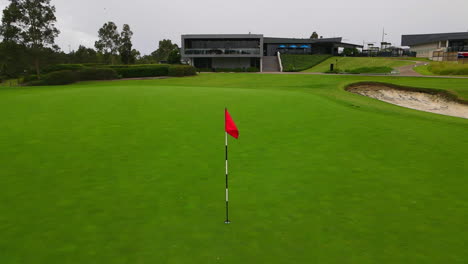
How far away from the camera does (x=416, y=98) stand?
29125 millimetres

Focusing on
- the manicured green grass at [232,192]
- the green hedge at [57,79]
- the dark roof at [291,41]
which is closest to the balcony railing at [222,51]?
the dark roof at [291,41]

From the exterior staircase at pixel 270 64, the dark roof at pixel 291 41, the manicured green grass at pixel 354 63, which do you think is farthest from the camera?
the dark roof at pixel 291 41

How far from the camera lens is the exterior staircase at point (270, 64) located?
74.1 m

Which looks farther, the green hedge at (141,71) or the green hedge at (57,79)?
the green hedge at (141,71)

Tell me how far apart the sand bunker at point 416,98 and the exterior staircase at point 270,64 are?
41.4 metres

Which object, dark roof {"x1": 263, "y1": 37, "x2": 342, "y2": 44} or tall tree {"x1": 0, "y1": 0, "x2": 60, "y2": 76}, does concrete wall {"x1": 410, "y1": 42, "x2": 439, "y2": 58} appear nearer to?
dark roof {"x1": 263, "y1": 37, "x2": 342, "y2": 44}

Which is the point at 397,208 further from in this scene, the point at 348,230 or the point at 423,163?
the point at 423,163

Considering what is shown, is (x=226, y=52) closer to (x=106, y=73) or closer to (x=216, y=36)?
(x=216, y=36)

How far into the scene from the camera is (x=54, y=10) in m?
61.2

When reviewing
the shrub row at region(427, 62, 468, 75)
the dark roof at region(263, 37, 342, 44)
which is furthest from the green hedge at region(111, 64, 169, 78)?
the dark roof at region(263, 37, 342, 44)

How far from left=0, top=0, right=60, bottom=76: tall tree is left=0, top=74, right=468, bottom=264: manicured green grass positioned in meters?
54.9

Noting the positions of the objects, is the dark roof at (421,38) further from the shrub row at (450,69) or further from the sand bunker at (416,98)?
the sand bunker at (416,98)

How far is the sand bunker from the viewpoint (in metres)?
25.4

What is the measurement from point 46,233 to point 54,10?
6705 centimetres
